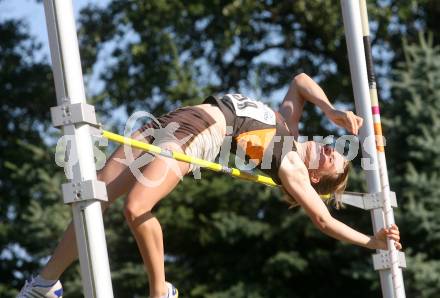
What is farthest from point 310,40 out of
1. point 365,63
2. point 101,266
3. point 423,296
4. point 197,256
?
point 101,266

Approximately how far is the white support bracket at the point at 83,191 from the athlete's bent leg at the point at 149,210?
0.40 m

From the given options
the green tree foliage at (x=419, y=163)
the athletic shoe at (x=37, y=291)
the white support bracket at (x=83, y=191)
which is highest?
the green tree foliage at (x=419, y=163)

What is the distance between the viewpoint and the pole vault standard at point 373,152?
17.5 ft

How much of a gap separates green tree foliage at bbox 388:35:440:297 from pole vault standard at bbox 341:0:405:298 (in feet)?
16.6

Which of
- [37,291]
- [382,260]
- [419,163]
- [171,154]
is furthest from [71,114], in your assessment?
[419,163]

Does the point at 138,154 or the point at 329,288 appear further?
the point at 329,288

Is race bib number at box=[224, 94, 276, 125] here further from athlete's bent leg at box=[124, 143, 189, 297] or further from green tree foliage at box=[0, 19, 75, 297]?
green tree foliage at box=[0, 19, 75, 297]

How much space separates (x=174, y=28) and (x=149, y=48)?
0.45m

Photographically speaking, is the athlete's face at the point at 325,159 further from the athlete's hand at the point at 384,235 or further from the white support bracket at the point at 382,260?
the white support bracket at the point at 382,260

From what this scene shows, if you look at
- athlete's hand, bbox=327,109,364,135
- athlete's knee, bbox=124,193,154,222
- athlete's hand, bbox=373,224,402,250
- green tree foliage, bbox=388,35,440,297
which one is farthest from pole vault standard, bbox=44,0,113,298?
green tree foliage, bbox=388,35,440,297

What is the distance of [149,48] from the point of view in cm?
1436

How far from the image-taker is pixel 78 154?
12.5 ft

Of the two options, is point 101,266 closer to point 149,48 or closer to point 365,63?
point 365,63

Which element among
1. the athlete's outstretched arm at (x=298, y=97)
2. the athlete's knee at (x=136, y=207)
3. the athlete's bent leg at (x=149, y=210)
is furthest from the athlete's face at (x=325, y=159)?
the athlete's knee at (x=136, y=207)
